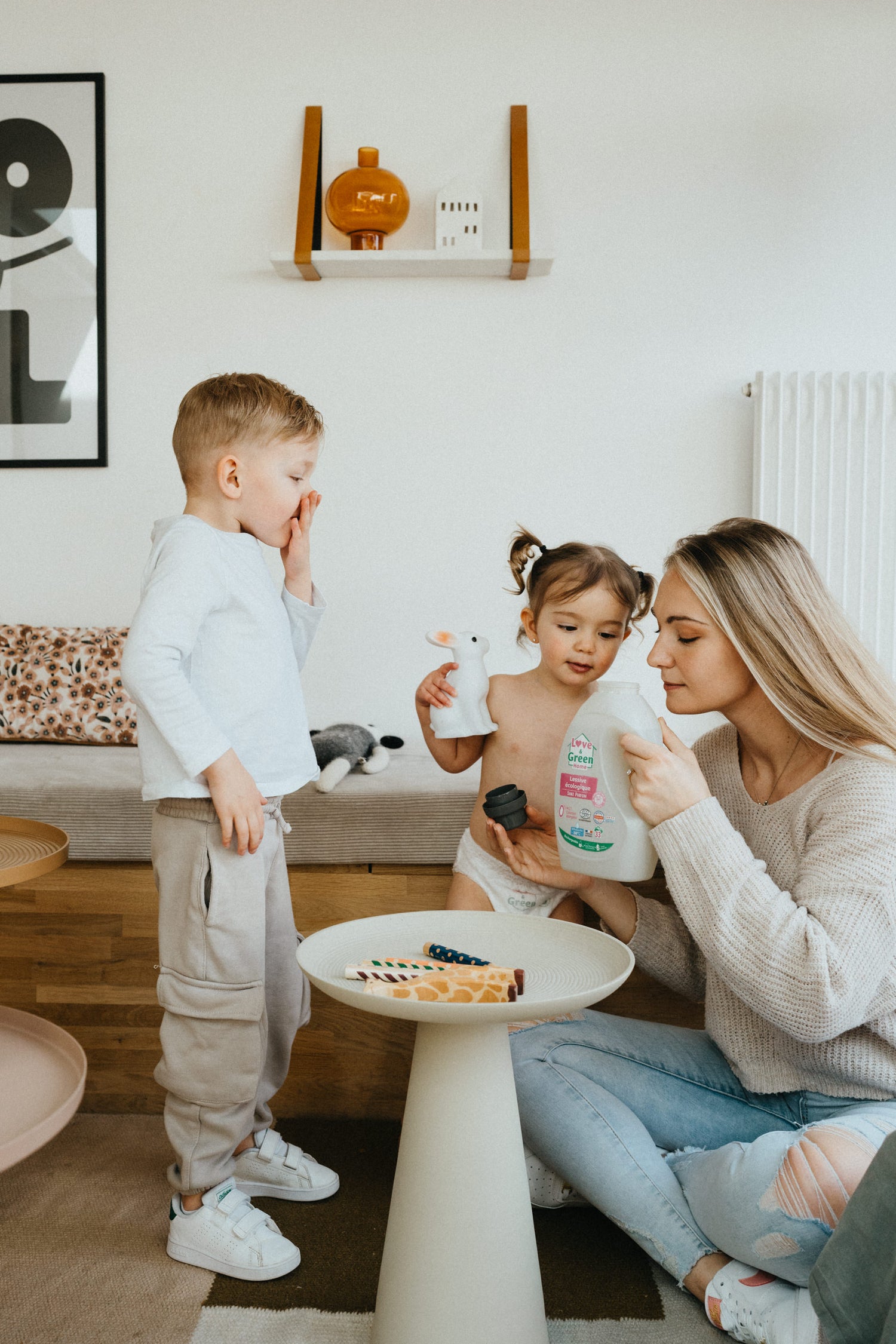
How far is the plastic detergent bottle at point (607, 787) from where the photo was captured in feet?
3.75

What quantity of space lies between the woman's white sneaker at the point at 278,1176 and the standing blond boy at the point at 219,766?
7 centimetres

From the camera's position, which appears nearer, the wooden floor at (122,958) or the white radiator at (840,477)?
the wooden floor at (122,958)

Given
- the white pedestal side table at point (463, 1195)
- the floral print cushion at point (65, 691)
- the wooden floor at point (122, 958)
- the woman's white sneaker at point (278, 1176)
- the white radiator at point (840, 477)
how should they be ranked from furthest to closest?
the white radiator at point (840, 477) → the floral print cushion at point (65, 691) → the wooden floor at point (122, 958) → the woman's white sneaker at point (278, 1176) → the white pedestal side table at point (463, 1195)

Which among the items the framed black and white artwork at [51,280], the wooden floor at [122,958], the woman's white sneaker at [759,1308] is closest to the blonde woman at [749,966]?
the woman's white sneaker at [759,1308]

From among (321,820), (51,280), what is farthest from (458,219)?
(321,820)

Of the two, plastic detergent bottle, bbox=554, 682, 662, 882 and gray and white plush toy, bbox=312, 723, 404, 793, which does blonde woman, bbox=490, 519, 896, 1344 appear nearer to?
plastic detergent bottle, bbox=554, 682, 662, 882

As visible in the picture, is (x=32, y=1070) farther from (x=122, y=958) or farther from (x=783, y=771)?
(x=783, y=771)

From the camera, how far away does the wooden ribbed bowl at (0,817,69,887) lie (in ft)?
3.41

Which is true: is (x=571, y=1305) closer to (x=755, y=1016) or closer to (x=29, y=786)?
(x=755, y=1016)

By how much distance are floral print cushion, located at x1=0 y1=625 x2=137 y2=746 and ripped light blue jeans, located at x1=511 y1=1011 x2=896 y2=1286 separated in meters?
1.32

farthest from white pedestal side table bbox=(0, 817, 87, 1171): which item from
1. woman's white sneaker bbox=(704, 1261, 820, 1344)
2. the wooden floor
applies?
woman's white sneaker bbox=(704, 1261, 820, 1344)

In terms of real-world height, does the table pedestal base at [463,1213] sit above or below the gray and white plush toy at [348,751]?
below

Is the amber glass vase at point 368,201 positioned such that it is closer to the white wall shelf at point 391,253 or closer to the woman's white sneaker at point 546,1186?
the white wall shelf at point 391,253

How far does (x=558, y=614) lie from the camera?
1425mm
